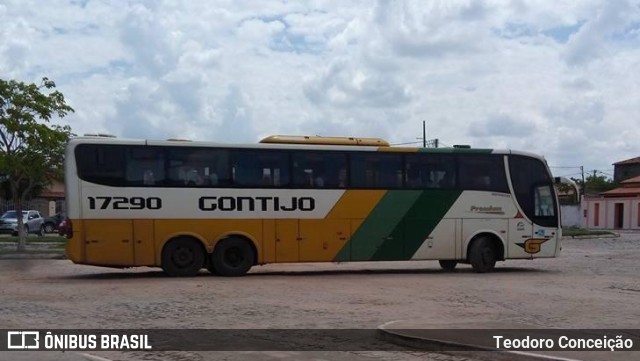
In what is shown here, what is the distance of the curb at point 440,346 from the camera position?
819 centimetres

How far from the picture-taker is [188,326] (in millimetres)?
11016

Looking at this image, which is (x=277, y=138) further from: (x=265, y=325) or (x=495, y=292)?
(x=265, y=325)

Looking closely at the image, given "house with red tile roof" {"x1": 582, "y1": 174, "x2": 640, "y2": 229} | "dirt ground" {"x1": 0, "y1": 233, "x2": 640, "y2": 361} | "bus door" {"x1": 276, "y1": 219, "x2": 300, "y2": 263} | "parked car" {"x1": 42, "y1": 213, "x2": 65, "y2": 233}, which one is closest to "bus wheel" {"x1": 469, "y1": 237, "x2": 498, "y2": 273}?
"dirt ground" {"x1": 0, "y1": 233, "x2": 640, "y2": 361}

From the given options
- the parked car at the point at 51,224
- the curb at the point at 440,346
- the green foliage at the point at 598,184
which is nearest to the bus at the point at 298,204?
the curb at the point at 440,346

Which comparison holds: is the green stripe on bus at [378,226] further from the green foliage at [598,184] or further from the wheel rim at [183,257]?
the green foliage at [598,184]

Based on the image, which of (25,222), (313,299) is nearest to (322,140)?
(313,299)

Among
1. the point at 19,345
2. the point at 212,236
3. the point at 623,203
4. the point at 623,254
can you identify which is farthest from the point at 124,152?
the point at 623,203

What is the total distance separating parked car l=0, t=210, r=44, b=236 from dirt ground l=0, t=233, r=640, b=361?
2456 centimetres

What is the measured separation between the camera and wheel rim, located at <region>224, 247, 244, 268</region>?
19.1 m

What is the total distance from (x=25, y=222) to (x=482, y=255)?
32911 millimetres

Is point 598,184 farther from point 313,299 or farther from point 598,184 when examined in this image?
point 313,299

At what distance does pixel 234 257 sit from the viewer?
62.9 feet

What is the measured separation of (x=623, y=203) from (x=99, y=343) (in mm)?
69235

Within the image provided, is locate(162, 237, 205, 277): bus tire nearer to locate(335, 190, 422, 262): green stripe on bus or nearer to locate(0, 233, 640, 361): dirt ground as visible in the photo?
locate(0, 233, 640, 361): dirt ground
